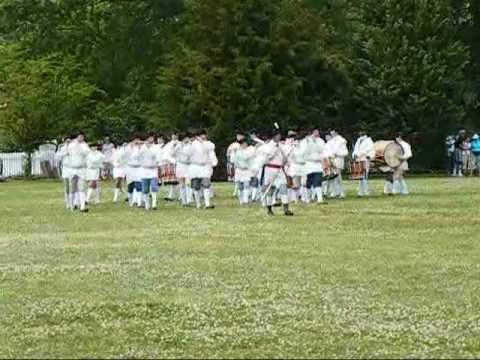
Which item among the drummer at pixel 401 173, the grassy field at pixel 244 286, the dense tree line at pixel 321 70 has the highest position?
the dense tree line at pixel 321 70

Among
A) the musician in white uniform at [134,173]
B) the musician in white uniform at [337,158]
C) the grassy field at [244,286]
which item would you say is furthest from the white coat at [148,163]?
the musician in white uniform at [337,158]

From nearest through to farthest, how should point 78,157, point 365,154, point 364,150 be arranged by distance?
point 78,157 < point 365,154 < point 364,150

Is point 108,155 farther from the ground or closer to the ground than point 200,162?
farther from the ground

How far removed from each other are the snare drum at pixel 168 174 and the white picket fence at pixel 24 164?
27006mm

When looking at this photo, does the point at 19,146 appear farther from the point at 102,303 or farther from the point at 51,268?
the point at 102,303

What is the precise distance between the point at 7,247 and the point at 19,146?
4124 cm

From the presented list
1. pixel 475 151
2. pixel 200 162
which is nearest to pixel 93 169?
pixel 200 162

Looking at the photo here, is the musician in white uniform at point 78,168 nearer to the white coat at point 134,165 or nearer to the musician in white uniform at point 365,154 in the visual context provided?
the white coat at point 134,165

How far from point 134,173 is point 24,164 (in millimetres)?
31167

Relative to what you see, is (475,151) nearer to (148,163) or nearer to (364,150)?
(364,150)

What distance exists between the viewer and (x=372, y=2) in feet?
170

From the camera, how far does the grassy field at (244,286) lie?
10680mm

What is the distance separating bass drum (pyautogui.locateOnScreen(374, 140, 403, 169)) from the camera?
34.2 m

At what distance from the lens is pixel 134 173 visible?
31.3m
